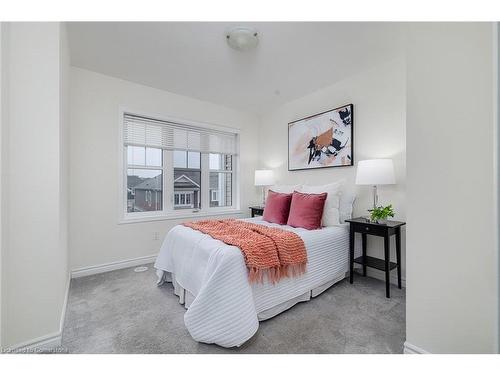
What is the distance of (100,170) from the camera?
2803 mm

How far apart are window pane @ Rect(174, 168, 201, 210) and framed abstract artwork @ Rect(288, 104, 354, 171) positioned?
5.20 ft

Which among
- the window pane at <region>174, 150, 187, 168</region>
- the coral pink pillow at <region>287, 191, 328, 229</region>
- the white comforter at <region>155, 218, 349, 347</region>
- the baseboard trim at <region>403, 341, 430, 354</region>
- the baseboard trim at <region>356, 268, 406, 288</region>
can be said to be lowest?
the baseboard trim at <region>356, 268, 406, 288</region>

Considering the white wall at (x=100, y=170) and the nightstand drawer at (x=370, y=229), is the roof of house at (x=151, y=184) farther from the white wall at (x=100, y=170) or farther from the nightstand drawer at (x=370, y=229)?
the nightstand drawer at (x=370, y=229)

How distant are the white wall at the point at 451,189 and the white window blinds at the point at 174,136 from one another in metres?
2.97

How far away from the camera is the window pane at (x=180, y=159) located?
349 centimetres

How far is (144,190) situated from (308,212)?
2.35m

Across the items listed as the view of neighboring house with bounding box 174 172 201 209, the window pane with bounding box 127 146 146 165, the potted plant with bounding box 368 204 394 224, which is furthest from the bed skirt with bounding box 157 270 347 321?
the window pane with bounding box 127 146 146 165

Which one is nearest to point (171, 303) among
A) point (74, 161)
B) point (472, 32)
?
point (74, 161)

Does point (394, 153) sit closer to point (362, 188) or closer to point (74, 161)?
point (362, 188)

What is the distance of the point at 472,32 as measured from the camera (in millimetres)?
1119

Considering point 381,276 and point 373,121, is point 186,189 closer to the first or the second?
point 373,121

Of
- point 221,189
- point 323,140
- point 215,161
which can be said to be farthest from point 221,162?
Answer: point 323,140

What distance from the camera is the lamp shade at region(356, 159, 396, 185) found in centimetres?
226

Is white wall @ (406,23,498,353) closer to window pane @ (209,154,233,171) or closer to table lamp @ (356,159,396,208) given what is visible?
table lamp @ (356,159,396,208)
